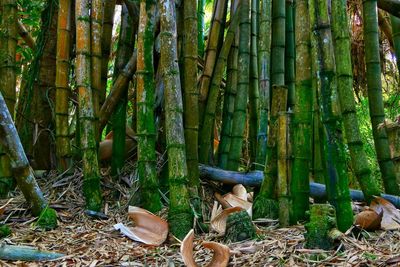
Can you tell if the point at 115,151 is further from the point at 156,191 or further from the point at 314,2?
the point at 314,2

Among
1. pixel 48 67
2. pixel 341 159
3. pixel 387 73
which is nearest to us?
pixel 341 159

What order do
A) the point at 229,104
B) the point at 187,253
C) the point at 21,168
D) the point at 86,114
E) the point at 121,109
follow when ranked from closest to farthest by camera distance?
the point at 187,253, the point at 21,168, the point at 86,114, the point at 121,109, the point at 229,104

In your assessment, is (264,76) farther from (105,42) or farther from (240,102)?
(105,42)

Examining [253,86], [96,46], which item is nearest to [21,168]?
[96,46]

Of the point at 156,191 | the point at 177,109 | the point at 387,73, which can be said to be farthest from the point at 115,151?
the point at 387,73

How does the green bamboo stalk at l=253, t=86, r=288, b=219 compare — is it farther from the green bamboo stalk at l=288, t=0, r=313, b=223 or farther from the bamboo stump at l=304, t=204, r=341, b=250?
the bamboo stump at l=304, t=204, r=341, b=250

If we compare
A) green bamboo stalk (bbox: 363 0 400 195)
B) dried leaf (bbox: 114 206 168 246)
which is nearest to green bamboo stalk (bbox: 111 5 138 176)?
dried leaf (bbox: 114 206 168 246)

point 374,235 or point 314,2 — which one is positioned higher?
point 314,2

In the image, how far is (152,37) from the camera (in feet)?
6.44

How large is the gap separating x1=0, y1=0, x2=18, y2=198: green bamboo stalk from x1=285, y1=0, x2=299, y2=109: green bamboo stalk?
1387 mm

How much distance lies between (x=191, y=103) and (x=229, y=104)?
57 cm

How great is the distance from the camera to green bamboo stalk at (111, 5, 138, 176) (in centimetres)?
Answer: 233

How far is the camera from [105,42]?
7.95 ft

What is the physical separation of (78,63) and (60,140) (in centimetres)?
42
